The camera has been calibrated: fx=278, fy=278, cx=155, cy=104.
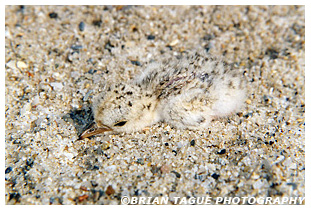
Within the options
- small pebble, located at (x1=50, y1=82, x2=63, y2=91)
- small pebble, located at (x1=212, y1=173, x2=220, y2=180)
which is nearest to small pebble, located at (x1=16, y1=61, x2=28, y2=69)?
small pebble, located at (x1=50, y1=82, x2=63, y2=91)

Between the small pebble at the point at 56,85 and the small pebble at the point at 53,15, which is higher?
the small pebble at the point at 53,15

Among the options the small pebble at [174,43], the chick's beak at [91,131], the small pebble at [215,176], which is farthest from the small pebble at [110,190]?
the small pebble at [174,43]

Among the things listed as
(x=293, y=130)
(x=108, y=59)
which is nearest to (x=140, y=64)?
(x=108, y=59)

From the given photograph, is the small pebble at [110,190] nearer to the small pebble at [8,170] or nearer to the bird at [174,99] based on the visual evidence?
the bird at [174,99]

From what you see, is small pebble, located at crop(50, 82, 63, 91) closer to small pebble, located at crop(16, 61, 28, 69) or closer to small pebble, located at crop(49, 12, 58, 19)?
small pebble, located at crop(16, 61, 28, 69)

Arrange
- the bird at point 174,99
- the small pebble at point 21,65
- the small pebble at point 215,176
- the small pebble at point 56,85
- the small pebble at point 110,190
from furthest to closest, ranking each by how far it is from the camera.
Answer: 1. the small pebble at point 21,65
2. the small pebble at point 56,85
3. the bird at point 174,99
4. the small pebble at point 215,176
5. the small pebble at point 110,190

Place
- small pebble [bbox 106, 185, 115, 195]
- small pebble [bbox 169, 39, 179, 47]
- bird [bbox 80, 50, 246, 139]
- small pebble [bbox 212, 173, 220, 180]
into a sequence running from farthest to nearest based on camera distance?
1. small pebble [bbox 169, 39, 179, 47]
2. bird [bbox 80, 50, 246, 139]
3. small pebble [bbox 212, 173, 220, 180]
4. small pebble [bbox 106, 185, 115, 195]
